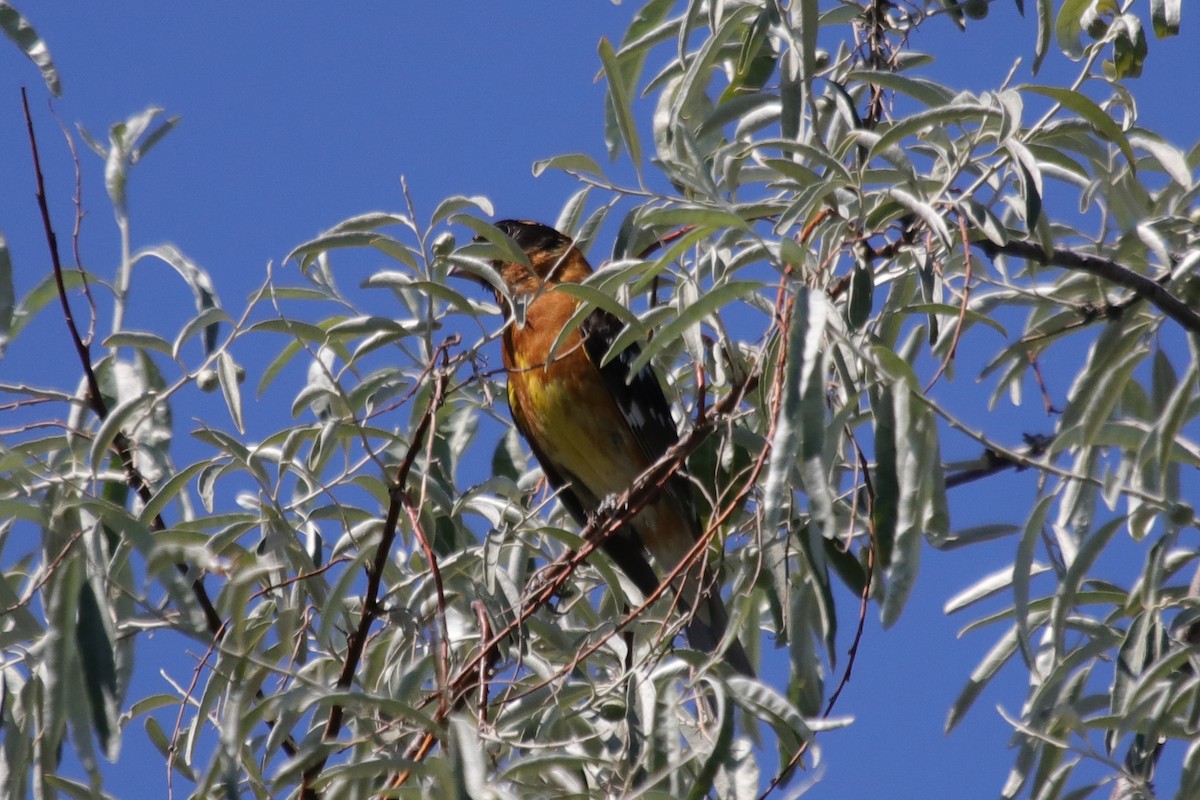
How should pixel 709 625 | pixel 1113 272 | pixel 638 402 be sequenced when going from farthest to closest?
pixel 638 402, pixel 709 625, pixel 1113 272

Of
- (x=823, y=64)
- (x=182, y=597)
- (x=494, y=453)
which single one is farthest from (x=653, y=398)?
(x=182, y=597)

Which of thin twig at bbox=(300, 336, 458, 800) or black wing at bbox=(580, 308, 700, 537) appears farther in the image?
black wing at bbox=(580, 308, 700, 537)

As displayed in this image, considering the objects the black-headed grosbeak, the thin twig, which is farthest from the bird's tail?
the thin twig

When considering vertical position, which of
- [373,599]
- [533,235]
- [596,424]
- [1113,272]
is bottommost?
[373,599]

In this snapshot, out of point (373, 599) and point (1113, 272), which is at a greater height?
point (1113, 272)

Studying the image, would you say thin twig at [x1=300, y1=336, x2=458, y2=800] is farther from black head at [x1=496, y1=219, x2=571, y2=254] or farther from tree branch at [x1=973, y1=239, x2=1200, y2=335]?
black head at [x1=496, y1=219, x2=571, y2=254]

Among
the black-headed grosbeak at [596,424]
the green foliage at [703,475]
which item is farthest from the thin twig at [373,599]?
the black-headed grosbeak at [596,424]

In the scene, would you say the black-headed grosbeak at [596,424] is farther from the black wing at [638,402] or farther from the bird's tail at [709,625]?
the bird's tail at [709,625]

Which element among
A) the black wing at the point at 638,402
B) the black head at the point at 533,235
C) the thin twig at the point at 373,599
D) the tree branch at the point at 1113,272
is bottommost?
the thin twig at the point at 373,599

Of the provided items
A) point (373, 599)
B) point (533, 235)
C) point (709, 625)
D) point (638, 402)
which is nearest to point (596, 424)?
point (638, 402)

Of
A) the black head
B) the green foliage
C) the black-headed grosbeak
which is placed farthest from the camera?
the black head

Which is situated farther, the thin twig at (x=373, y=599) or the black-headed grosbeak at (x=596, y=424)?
the black-headed grosbeak at (x=596, y=424)

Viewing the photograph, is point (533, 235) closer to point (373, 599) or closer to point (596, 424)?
point (596, 424)

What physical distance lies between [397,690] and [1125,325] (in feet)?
4.74
